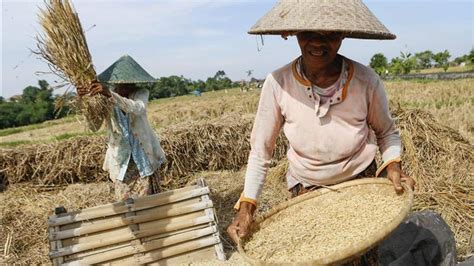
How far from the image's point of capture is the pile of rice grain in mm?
1650

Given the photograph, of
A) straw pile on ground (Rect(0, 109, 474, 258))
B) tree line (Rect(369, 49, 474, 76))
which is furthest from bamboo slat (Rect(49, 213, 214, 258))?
tree line (Rect(369, 49, 474, 76))

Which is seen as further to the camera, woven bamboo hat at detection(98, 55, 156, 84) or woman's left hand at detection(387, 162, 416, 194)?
woven bamboo hat at detection(98, 55, 156, 84)

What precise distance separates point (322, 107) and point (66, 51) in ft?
5.87

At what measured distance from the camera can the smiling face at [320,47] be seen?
5.83 feet

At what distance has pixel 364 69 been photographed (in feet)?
6.05

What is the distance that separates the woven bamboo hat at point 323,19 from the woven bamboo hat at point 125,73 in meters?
1.95

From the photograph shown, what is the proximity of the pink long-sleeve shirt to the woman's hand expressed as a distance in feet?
0.14

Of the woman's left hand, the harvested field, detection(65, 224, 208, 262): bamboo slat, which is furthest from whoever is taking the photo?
the harvested field

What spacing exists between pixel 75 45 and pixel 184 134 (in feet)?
13.0

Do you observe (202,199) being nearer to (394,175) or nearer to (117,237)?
(117,237)

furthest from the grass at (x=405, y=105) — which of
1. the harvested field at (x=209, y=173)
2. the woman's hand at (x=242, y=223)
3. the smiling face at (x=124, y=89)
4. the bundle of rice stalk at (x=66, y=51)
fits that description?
the woman's hand at (x=242, y=223)

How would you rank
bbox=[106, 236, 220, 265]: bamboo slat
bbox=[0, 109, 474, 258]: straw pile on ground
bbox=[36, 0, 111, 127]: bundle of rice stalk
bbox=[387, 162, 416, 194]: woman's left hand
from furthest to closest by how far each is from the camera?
1. bbox=[0, 109, 474, 258]: straw pile on ground
2. bbox=[106, 236, 220, 265]: bamboo slat
3. bbox=[36, 0, 111, 127]: bundle of rice stalk
4. bbox=[387, 162, 416, 194]: woman's left hand

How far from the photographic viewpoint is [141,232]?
363 centimetres

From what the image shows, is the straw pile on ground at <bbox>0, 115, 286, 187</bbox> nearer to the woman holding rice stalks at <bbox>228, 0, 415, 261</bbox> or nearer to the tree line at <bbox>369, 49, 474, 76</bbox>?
the woman holding rice stalks at <bbox>228, 0, 415, 261</bbox>
